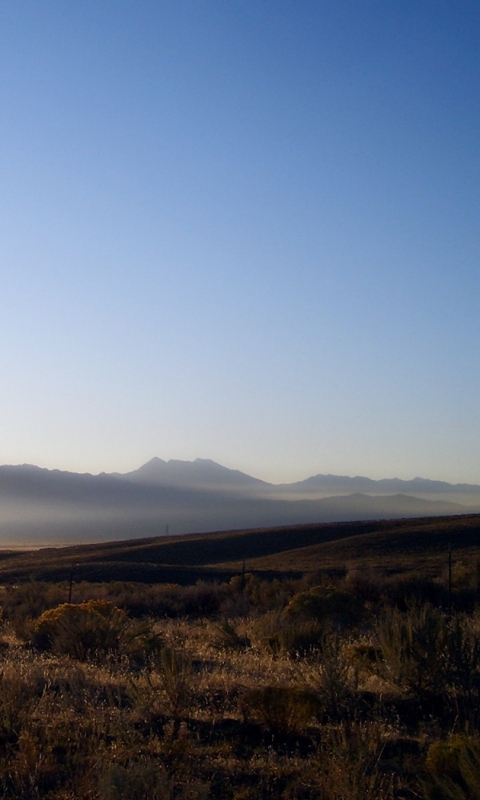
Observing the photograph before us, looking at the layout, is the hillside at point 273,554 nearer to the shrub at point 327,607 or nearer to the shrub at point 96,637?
the shrub at point 327,607

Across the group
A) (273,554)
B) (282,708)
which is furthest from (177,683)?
(273,554)

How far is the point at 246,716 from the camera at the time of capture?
894 cm

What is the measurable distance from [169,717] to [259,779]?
2.17 m

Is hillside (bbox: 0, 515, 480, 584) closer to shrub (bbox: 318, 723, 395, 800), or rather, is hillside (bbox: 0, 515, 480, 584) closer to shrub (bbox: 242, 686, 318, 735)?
shrub (bbox: 242, 686, 318, 735)

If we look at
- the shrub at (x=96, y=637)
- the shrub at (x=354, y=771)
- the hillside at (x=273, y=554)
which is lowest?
the hillside at (x=273, y=554)

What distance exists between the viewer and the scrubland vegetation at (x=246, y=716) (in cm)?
662

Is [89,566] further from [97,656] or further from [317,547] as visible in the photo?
[97,656]

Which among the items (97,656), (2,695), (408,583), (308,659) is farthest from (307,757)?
(408,583)

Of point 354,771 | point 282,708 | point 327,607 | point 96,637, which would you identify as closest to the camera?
point 354,771

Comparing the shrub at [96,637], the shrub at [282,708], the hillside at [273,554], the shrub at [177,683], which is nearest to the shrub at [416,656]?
the shrub at [282,708]

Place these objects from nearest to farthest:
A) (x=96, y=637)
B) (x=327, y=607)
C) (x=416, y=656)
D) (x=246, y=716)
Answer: (x=246, y=716), (x=416, y=656), (x=96, y=637), (x=327, y=607)

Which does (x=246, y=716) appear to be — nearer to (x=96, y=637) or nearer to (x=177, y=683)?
(x=177, y=683)

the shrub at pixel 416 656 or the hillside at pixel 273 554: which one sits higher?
the shrub at pixel 416 656

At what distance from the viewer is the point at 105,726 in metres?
8.45
